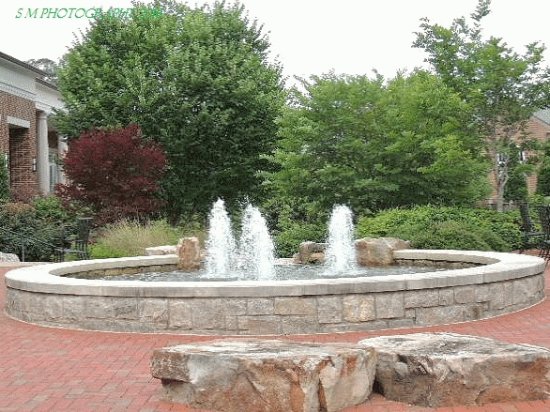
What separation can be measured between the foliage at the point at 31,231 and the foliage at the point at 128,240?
141 cm

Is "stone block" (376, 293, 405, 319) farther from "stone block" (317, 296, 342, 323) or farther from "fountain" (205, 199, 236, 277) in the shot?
"fountain" (205, 199, 236, 277)

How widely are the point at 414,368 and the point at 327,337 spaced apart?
2752 millimetres

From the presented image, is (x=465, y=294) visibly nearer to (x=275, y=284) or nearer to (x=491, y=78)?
(x=275, y=284)

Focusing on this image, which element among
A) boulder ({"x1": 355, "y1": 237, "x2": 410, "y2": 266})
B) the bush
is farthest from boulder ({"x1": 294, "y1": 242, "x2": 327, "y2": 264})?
the bush

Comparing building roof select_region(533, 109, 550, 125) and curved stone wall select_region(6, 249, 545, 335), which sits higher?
building roof select_region(533, 109, 550, 125)

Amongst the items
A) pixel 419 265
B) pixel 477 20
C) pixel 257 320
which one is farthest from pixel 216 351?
pixel 477 20

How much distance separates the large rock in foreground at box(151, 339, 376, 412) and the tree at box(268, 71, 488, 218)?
13.3m

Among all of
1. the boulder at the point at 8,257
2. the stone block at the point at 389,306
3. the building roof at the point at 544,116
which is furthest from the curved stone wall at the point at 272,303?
the building roof at the point at 544,116

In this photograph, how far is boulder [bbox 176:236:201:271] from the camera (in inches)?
555

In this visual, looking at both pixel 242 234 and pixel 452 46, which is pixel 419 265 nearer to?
pixel 452 46

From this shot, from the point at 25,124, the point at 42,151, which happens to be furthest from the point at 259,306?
the point at 42,151

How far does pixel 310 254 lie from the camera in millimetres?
15266

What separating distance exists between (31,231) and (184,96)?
8665 mm

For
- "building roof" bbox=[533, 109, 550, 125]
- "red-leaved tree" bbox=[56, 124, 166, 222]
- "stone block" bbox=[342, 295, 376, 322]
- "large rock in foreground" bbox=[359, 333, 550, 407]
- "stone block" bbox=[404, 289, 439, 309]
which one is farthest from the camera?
"building roof" bbox=[533, 109, 550, 125]
